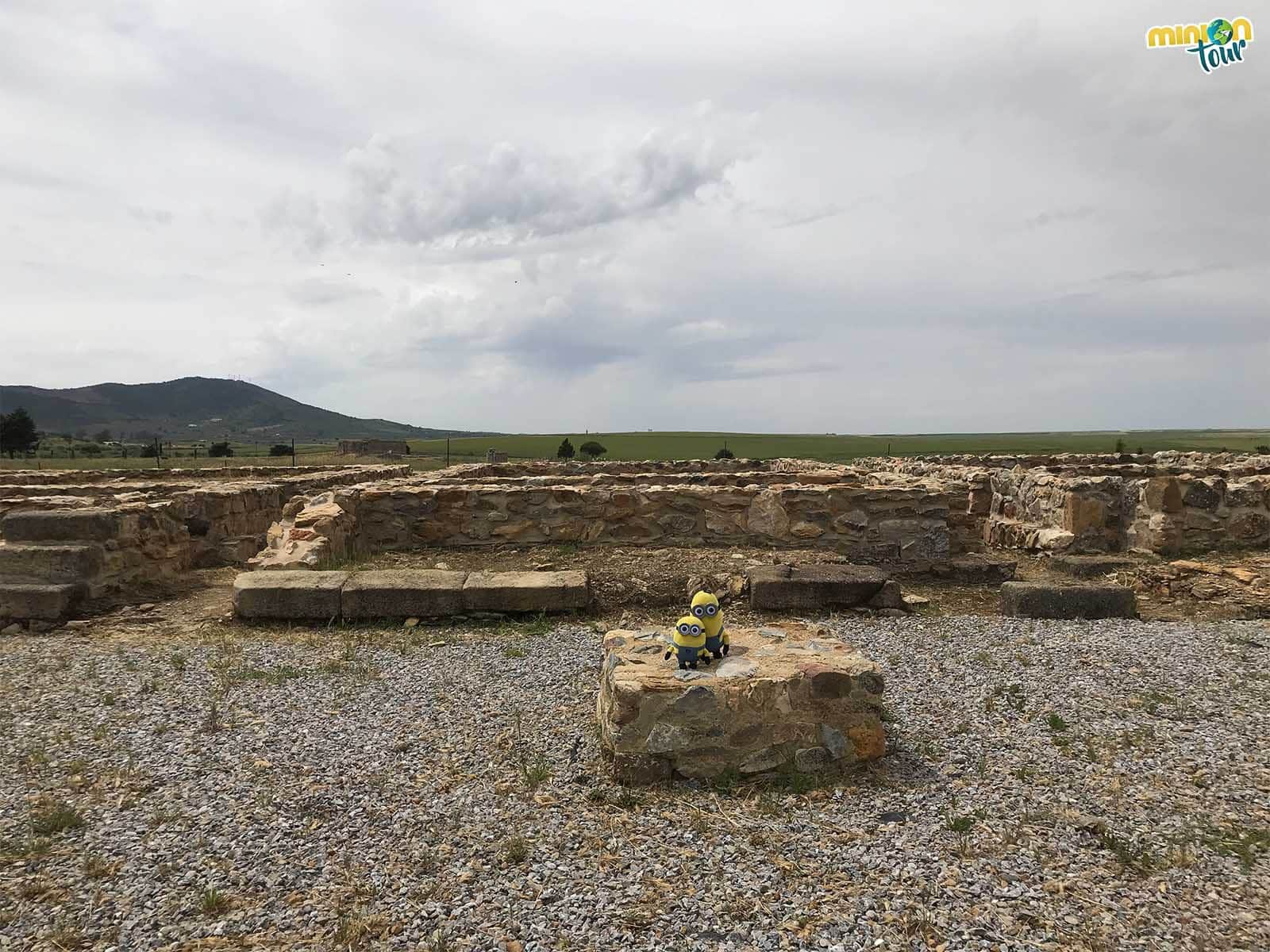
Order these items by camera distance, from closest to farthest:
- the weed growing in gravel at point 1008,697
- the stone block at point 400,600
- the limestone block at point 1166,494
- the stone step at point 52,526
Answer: the weed growing in gravel at point 1008,697, the stone block at point 400,600, the stone step at point 52,526, the limestone block at point 1166,494

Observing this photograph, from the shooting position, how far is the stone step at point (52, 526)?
8.12 metres

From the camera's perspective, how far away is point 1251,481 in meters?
11.4

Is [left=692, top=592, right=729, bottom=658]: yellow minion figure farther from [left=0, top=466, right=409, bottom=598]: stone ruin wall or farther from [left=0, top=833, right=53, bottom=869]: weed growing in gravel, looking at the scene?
[left=0, top=466, right=409, bottom=598]: stone ruin wall

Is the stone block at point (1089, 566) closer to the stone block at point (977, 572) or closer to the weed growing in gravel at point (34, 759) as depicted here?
the stone block at point (977, 572)

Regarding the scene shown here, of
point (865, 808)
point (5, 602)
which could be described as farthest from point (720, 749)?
point (5, 602)

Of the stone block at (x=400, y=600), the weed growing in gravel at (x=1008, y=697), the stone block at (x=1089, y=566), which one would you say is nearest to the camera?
the weed growing in gravel at (x=1008, y=697)

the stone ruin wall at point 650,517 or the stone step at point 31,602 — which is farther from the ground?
the stone ruin wall at point 650,517

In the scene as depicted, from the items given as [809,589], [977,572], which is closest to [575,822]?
[809,589]

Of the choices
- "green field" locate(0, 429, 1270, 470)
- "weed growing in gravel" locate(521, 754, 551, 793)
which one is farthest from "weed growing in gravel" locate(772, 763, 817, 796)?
"green field" locate(0, 429, 1270, 470)

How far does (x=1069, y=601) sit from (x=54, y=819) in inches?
324

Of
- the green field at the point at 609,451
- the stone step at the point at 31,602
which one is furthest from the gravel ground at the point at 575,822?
the green field at the point at 609,451

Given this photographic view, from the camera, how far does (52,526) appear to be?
26.7ft

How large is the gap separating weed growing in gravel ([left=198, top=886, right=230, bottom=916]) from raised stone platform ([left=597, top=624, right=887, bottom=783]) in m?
1.89

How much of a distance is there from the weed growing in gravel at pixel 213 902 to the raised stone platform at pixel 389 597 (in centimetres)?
423
